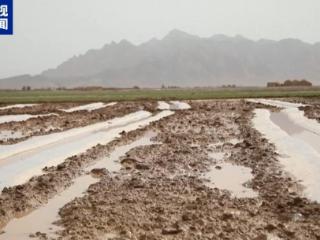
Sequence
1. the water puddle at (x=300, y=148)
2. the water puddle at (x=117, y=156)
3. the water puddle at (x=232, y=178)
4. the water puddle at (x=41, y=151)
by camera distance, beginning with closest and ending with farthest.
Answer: the water puddle at (x=232, y=178), the water puddle at (x=300, y=148), the water puddle at (x=41, y=151), the water puddle at (x=117, y=156)

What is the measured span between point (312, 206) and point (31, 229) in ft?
14.3

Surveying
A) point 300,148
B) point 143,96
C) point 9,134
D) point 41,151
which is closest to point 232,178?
point 300,148

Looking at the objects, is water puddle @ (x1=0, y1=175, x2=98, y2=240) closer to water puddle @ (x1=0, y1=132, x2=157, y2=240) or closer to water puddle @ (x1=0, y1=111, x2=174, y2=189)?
water puddle @ (x1=0, y1=132, x2=157, y2=240)

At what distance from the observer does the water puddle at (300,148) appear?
34.2 ft

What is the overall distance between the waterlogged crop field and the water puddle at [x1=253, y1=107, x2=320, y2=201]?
0.09ft

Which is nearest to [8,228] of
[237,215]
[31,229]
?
[31,229]

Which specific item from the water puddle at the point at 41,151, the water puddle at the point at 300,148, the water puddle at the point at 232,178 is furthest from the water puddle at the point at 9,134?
the water puddle at the point at 232,178

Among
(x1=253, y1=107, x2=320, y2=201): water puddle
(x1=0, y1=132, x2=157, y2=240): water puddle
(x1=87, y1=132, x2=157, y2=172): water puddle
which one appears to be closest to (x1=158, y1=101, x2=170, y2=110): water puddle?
(x1=253, y1=107, x2=320, y2=201): water puddle

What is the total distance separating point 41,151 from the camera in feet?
50.0

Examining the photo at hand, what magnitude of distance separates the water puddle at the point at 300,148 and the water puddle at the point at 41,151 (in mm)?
5777

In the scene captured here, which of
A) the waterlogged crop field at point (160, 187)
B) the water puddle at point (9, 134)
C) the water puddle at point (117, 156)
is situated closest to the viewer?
the waterlogged crop field at point (160, 187)

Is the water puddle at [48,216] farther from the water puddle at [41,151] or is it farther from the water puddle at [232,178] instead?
the water puddle at [232,178]

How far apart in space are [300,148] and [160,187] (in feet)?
20.6

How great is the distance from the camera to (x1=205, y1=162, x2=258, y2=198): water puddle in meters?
9.71
